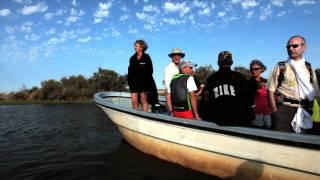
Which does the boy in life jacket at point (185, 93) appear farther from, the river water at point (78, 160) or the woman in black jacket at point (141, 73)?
the woman in black jacket at point (141, 73)

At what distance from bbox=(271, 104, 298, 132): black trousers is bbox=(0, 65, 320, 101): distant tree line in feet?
141

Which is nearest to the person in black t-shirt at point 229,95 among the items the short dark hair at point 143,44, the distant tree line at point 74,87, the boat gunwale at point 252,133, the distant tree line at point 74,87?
the boat gunwale at point 252,133

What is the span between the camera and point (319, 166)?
4.42m

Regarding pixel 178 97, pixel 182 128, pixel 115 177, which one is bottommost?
pixel 115 177

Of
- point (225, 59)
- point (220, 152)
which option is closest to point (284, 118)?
point (220, 152)

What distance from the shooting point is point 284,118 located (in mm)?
5301

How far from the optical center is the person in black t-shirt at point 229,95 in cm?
504

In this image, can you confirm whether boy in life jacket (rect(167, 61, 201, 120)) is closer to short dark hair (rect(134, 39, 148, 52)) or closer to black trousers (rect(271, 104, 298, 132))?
black trousers (rect(271, 104, 298, 132))

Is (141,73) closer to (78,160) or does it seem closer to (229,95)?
(78,160)

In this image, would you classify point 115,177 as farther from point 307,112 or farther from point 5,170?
point 307,112

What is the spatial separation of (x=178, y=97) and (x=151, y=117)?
0.74m

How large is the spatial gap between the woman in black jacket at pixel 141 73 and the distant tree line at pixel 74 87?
40798 millimetres

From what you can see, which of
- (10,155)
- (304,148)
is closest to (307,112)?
(304,148)

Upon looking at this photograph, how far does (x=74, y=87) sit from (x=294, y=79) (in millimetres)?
50315
